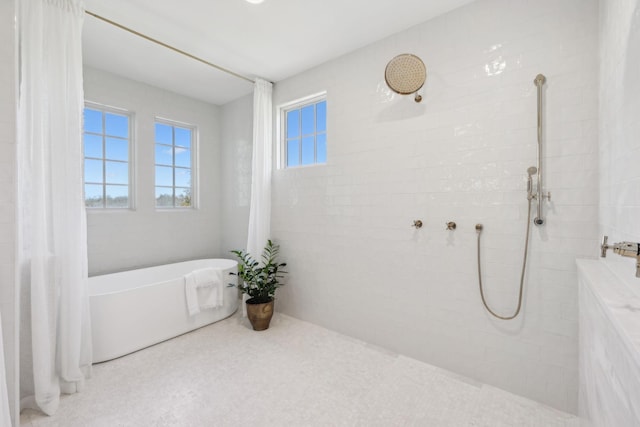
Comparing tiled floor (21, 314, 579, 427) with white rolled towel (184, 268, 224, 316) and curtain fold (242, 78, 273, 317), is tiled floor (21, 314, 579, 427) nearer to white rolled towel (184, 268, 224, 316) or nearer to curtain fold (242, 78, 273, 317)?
white rolled towel (184, 268, 224, 316)

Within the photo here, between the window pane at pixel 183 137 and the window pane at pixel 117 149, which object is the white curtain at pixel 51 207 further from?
the window pane at pixel 183 137

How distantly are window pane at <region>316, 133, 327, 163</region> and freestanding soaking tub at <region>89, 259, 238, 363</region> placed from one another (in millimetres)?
1597

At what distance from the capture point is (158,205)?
371 cm

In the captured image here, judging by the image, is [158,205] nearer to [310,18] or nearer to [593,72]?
[310,18]

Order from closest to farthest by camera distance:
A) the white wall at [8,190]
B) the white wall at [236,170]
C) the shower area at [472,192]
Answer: the white wall at [8,190] → the shower area at [472,192] → the white wall at [236,170]

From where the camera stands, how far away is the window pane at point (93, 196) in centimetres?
317

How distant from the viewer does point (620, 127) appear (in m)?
1.22

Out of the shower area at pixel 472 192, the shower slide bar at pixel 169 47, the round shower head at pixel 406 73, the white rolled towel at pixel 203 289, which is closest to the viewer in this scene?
the shower area at pixel 472 192

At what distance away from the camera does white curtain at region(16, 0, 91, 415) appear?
1793mm

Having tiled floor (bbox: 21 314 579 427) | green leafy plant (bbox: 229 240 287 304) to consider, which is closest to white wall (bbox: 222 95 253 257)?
green leafy plant (bbox: 229 240 287 304)

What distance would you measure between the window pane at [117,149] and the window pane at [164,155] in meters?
0.36

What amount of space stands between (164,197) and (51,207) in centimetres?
189

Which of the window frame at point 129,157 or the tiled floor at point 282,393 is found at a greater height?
the window frame at point 129,157

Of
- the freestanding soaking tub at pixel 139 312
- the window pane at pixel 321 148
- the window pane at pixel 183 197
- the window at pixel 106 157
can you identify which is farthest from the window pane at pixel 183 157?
the window pane at pixel 321 148
